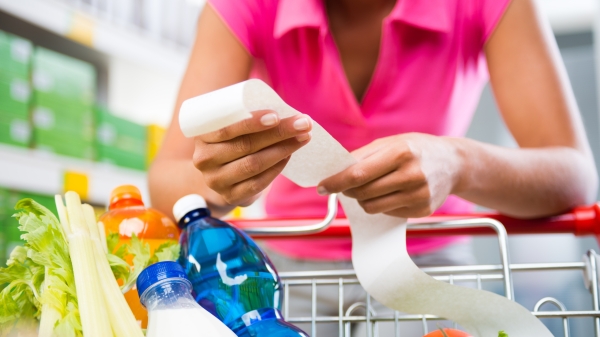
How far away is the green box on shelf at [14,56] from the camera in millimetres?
1496

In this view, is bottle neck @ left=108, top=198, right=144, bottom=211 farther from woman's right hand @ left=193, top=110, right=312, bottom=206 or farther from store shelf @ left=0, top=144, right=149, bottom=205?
store shelf @ left=0, top=144, right=149, bottom=205

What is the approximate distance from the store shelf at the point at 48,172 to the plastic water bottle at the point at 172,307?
3.79 ft

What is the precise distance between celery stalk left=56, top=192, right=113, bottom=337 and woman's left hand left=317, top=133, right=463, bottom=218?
0.26 metres

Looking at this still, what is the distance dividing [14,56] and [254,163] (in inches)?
46.1

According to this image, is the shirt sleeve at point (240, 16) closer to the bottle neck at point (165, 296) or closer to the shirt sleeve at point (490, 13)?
the shirt sleeve at point (490, 13)

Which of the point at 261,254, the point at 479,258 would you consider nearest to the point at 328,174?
the point at 261,254

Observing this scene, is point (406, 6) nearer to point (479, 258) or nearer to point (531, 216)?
point (531, 216)

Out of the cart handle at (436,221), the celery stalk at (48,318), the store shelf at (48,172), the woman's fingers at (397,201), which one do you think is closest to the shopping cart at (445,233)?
the cart handle at (436,221)

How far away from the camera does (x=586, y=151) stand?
94 centimetres

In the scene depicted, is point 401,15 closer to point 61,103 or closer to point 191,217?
point 191,217

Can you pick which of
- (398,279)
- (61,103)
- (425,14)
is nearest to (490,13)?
(425,14)

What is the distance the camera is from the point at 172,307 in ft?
1.68

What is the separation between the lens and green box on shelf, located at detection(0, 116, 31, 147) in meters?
1.50

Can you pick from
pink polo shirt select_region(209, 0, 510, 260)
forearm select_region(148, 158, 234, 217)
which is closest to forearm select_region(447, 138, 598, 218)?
pink polo shirt select_region(209, 0, 510, 260)
